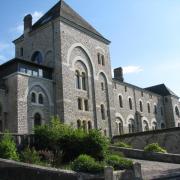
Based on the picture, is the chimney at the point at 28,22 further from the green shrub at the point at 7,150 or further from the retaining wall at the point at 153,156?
the green shrub at the point at 7,150

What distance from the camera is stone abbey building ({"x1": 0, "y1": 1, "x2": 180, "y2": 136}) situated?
2716 cm

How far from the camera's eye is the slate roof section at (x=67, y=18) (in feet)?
109

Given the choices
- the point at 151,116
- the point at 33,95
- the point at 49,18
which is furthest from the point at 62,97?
the point at 151,116

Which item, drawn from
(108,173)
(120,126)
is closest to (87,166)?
(108,173)

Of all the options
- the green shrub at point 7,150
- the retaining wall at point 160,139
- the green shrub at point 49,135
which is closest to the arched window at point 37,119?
the green shrub at point 49,135

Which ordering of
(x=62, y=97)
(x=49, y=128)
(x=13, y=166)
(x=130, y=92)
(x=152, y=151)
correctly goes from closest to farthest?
1. (x=13, y=166)
2. (x=49, y=128)
3. (x=152, y=151)
4. (x=62, y=97)
5. (x=130, y=92)

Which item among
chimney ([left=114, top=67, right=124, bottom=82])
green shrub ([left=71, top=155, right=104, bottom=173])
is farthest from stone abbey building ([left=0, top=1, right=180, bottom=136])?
green shrub ([left=71, top=155, right=104, bottom=173])

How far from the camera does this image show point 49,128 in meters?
18.6

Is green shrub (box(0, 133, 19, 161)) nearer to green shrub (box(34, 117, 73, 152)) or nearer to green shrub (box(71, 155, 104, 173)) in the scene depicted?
green shrub (box(34, 117, 73, 152))

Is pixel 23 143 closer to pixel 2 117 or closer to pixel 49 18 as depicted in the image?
pixel 2 117

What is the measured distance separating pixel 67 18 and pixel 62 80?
7.25 m

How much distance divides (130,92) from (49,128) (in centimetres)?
2825

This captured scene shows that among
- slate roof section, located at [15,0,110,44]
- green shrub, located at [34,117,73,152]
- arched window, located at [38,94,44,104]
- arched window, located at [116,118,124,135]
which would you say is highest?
slate roof section, located at [15,0,110,44]

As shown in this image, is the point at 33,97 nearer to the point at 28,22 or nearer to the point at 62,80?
the point at 62,80
